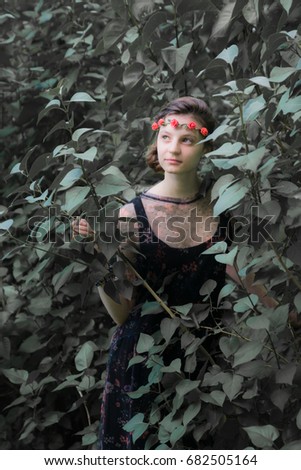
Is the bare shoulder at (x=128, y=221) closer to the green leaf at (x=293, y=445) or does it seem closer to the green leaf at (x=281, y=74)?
the green leaf at (x=281, y=74)

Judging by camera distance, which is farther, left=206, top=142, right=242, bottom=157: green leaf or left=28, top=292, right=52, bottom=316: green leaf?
left=28, top=292, right=52, bottom=316: green leaf

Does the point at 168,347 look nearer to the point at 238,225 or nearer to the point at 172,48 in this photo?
the point at 238,225

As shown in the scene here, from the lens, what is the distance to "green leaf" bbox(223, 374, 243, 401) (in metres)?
1.28

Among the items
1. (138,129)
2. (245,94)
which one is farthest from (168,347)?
(138,129)

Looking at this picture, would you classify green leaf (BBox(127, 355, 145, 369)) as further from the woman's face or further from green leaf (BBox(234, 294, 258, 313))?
the woman's face

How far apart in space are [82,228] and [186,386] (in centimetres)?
35

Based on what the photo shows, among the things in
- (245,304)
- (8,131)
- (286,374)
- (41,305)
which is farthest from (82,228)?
(8,131)

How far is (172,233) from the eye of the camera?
1450 mm

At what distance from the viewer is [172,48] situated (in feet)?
4.87

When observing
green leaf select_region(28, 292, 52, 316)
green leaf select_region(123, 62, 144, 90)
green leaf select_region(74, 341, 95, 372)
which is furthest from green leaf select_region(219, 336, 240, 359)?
green leaf select_region(28, 292, 52, 316)

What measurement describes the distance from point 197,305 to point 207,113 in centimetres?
37

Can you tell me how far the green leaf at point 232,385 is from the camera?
1.28m

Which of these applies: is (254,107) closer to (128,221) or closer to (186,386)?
(128,221)

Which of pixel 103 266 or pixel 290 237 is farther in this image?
pixel 103 266
